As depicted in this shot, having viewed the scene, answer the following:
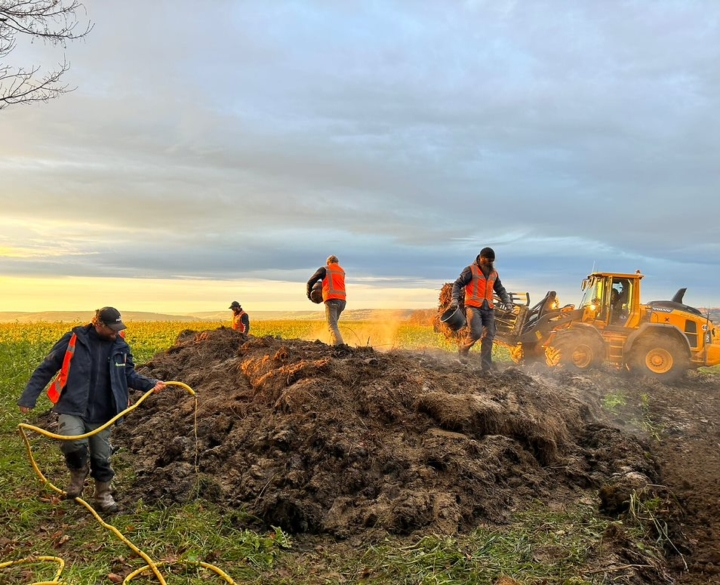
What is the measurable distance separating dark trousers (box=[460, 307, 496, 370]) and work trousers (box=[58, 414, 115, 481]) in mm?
6900

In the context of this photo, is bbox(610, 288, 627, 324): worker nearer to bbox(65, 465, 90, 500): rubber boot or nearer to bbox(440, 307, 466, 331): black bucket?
bbox(440, 307, 466, 331): black bucket

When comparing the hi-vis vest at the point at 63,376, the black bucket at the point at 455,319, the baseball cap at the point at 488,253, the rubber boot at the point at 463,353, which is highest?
the baseball cap at the point at 488,253

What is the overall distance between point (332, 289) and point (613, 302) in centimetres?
756

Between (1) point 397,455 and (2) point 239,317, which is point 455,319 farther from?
(2) point 239,317

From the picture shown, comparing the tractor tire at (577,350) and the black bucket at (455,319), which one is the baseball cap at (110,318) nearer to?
the black bucket at (455,319)

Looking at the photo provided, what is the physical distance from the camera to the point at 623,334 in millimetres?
14445

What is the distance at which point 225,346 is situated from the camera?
11.3m

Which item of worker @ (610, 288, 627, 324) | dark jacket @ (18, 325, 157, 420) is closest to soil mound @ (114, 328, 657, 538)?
dark jacket @ (18, 325, 157, 420)

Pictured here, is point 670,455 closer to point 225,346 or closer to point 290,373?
point 290,373

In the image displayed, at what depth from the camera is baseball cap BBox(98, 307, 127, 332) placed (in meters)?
5.27

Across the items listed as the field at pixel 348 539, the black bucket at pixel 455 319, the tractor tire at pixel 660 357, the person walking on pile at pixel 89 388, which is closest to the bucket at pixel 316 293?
the black bucket at pixel 455 319

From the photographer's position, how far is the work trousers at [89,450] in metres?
5.22

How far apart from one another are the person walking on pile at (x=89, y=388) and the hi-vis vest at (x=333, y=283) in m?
6.62

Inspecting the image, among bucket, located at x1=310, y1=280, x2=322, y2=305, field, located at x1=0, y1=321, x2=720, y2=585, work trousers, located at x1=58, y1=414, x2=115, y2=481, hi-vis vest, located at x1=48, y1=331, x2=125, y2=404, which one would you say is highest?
bucket, located at x1=310, y1=280, x2=322, y2=305
